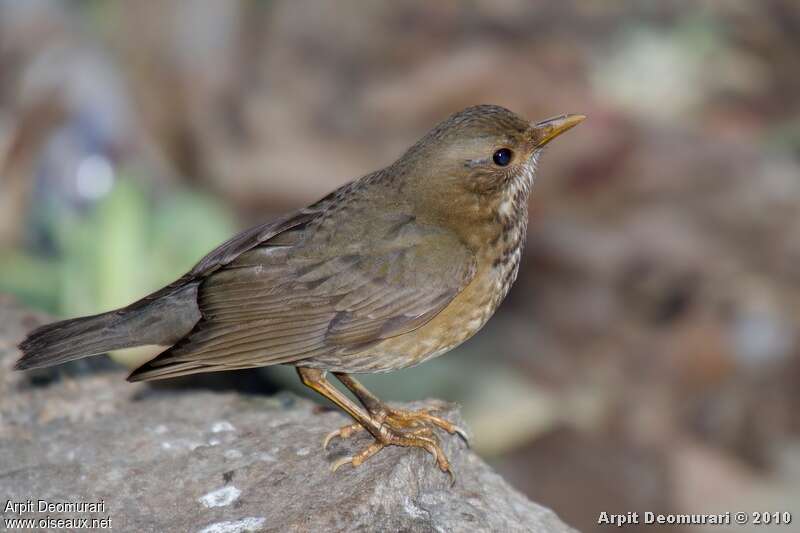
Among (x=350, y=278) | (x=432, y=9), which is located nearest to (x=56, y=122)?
(x=432, y=9)

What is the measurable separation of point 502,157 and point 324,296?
90 centimetres

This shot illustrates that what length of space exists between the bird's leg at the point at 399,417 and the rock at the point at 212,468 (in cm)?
7

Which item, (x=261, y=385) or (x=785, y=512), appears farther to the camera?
(x=785, y=512)

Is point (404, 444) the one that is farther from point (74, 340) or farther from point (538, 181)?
point (538, 181)

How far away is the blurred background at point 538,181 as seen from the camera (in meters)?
7.14

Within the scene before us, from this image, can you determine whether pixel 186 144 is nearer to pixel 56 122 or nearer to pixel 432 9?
pixel 56 122

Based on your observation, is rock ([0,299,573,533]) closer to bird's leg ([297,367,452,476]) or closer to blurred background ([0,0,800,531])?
bird's leg ([297,367,452,476])

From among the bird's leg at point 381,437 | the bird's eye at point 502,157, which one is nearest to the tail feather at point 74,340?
the bird's leg at point 381,437

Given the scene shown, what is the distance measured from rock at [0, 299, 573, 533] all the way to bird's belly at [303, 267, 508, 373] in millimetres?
297

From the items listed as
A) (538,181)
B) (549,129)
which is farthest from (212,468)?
(538,181)

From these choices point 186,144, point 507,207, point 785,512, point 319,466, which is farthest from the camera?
point 186,144

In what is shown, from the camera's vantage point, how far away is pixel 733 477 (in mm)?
7109

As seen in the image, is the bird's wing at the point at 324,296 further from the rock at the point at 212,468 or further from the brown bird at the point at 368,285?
the rock at the point at 212,468

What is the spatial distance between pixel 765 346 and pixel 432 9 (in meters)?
4.28
